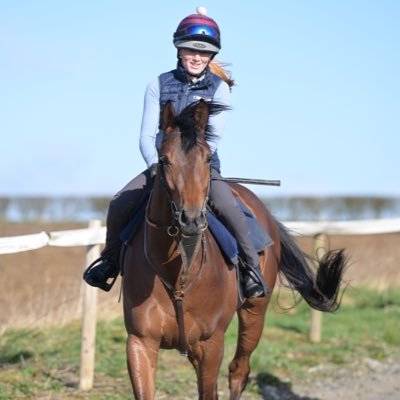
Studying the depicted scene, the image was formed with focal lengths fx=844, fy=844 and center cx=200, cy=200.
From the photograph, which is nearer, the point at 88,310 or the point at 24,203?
the point at 88,310

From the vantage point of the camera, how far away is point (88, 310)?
7.67m

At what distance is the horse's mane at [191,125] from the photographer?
496 cm

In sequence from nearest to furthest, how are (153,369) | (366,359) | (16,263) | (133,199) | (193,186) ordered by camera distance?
1. (193,186)
2. (153,369)
3. (133,199)
4. (366,359)
5. (16,263)

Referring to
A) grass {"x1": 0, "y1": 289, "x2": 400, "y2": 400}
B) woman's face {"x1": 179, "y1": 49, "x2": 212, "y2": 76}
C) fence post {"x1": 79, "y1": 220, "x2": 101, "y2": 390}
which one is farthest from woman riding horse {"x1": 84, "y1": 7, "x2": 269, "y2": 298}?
grass {"x1": 0, "y1": 289, "x2": 400, "y2": 400}

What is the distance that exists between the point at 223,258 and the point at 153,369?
3.13 feet

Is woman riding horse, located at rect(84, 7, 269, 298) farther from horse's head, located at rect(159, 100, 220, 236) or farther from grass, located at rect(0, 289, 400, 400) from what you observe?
grass, located at rect(0, 289, 400, 400)

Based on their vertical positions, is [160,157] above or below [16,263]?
above

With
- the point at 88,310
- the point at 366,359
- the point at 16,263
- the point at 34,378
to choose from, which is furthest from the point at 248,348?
the point at 16,263

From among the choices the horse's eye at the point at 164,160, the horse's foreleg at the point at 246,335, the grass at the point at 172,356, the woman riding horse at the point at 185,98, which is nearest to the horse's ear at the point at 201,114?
the horse's eye at the point at 164,160

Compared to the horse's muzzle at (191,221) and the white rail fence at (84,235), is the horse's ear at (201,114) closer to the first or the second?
the horse's muzzle at (191,221)

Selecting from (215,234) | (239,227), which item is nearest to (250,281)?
(239,227)

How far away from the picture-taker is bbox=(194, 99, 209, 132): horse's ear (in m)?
5.15

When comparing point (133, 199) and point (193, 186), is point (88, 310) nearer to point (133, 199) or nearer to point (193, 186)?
point (133, 199)

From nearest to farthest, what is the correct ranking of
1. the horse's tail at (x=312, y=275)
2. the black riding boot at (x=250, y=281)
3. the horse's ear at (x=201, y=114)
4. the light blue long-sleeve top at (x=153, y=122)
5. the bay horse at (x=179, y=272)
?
the bay horse at (x=179, y=272) → the horse's ear at (x=201, y=114) → the light blue long-sleeve top at (x=153, y=122) → the black riding boot at (x=250, y=281) → the horse's tail at (x=312, y=275)
